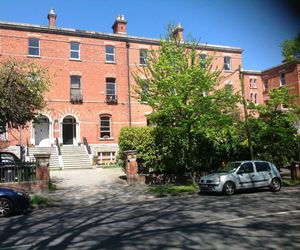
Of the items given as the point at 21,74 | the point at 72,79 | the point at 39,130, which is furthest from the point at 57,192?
the point at 72,79

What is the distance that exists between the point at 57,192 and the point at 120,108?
18.5 m

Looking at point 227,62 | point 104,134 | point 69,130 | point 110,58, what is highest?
point 227,62

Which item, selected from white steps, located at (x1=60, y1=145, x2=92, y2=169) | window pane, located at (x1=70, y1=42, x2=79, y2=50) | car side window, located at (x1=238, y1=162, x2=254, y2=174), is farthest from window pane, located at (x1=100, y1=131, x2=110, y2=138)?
car side window, located at (x1=238, y1=162, x2=254, y2=174)

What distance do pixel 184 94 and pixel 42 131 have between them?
1850 cm

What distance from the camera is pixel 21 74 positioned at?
62.3 ft

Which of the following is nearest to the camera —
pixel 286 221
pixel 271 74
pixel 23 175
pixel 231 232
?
pixel 231 232

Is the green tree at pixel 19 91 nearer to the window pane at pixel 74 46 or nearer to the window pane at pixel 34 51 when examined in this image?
the window pane at pixel 34 51

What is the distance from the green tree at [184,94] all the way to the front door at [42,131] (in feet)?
50.8

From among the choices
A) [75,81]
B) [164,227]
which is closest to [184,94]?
[164,227]

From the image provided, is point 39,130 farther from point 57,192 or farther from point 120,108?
point 57,192

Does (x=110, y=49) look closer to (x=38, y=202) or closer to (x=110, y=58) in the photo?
(x=110, y=58)

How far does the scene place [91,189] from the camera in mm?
19469

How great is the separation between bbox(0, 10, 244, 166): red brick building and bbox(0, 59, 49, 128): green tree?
42.3ft

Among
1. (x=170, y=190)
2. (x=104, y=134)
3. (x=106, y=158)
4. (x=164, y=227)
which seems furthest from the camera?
(x=104, y=134)
